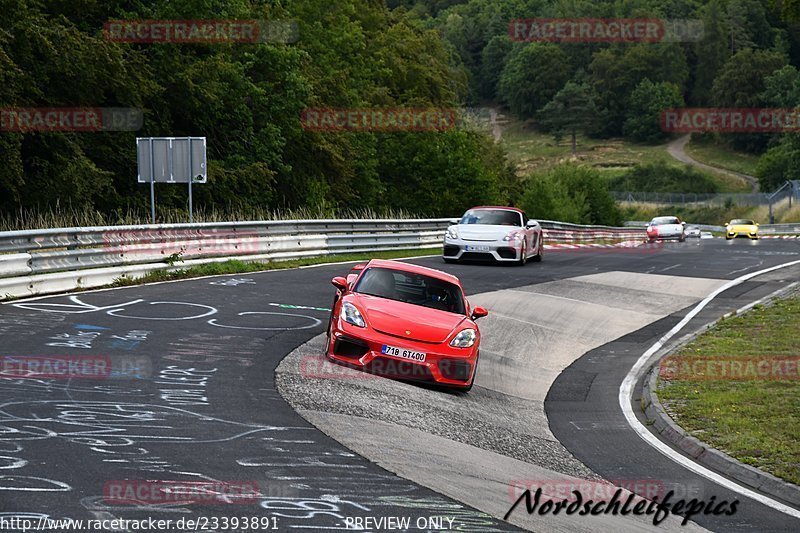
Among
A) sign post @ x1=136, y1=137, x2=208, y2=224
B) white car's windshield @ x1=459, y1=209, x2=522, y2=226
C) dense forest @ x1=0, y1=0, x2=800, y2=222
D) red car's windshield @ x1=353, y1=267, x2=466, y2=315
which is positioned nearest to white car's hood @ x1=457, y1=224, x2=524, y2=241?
white car's windshield @ x1=459, y1=209, x2=522, y2=226

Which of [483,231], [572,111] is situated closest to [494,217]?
[483,231]

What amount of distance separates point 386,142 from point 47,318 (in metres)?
50.6

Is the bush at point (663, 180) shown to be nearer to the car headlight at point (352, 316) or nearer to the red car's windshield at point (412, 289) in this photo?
the red car's windshield at point (412, 289)

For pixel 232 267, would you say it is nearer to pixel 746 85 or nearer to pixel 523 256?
pixel 523 256

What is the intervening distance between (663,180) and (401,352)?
138690 millimetres

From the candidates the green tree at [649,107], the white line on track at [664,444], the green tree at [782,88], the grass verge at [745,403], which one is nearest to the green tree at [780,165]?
the green tree at [782,88]

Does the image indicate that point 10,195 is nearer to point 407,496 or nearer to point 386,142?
point 407,496

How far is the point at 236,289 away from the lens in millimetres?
18703

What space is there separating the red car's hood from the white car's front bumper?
13.7 meters

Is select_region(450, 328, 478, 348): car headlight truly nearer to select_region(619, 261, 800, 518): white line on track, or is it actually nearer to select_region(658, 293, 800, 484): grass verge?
select_region(619, 261, 800, 518): white line on track

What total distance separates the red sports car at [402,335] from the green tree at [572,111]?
17721 centimetres

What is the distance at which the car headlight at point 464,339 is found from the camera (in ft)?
39.2

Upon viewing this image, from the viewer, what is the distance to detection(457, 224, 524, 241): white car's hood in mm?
26359

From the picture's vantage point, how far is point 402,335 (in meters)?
11.7
